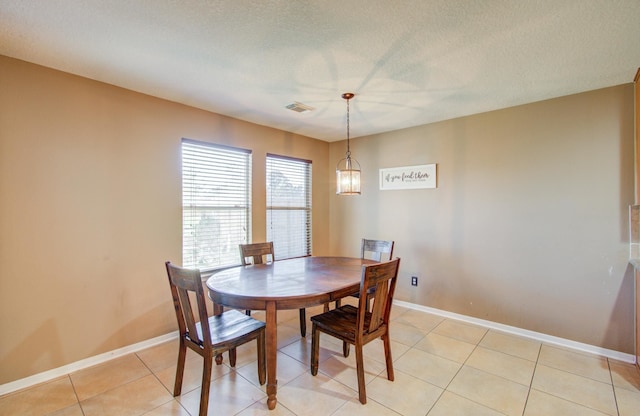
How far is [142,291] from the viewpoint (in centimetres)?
276

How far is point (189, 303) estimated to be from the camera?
191cm

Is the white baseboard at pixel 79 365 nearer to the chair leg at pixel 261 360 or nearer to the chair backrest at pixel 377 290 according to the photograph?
the chair leg at pixel 261 360

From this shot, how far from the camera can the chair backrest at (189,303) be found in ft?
5.79

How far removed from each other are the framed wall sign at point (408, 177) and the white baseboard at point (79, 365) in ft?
10.2

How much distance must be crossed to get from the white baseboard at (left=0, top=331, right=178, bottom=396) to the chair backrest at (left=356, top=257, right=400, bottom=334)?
6.75 ft

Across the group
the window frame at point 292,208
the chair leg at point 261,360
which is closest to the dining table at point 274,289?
the chair leg at point 261,360

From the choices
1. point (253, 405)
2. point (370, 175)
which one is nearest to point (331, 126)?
point (370, 175)

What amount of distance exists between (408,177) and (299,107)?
172 centimetres

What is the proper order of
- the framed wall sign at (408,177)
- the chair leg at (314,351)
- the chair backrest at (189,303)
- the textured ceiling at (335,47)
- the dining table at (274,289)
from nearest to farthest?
the textured ceiling at (335,47) → the chair backrest at (189,303) → the dining table at (274,289) → the chair leg at (314,351) → the framed wall sign at (408,177)

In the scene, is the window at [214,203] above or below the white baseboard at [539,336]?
above

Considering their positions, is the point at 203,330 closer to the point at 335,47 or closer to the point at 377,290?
the point at 377,290

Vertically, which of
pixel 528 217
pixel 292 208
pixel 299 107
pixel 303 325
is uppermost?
pixel 299 107

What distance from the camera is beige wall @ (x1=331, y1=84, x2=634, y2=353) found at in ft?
8.55

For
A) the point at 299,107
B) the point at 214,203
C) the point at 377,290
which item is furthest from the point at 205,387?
the point at 299,107
